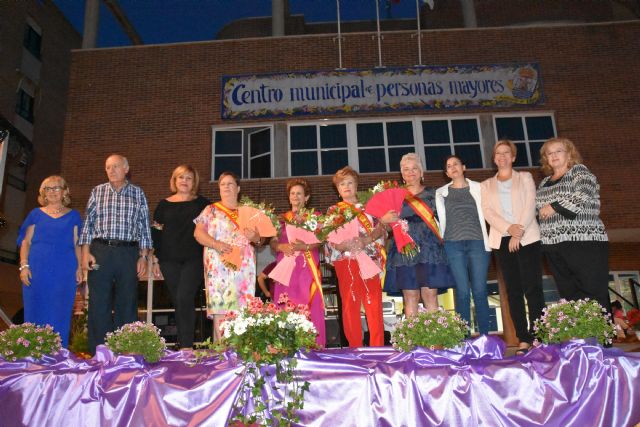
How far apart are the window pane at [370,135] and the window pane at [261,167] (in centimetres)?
194

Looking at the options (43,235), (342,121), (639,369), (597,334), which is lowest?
(639,369)

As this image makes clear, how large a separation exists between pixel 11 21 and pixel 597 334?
1793 cm

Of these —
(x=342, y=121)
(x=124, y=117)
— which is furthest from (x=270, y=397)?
(x=124, y=117)

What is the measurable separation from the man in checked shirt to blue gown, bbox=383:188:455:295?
2.12m

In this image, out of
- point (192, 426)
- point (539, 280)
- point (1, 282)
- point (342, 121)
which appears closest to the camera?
point (192, 426)

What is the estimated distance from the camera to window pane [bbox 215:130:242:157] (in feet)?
37.4

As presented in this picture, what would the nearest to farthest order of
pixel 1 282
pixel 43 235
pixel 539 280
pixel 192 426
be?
pixel 192 426
pixel 539 280
pixel 43 235
pixel 1 282

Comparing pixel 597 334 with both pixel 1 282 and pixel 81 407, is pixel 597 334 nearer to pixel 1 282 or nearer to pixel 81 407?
pixel 81 407

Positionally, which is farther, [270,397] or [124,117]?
[124,117]

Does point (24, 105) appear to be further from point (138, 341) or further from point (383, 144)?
point (138, 341)

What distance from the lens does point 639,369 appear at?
319cm

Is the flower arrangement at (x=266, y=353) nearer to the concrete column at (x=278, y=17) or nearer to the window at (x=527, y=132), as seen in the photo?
the window at (x=527, y=132)

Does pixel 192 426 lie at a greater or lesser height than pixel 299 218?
lesser

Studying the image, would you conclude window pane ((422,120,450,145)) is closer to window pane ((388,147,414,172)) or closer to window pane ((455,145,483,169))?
window pane ((455,145,483,169))
